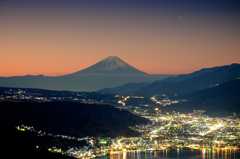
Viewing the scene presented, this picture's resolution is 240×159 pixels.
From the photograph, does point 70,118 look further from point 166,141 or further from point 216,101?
point 216,101

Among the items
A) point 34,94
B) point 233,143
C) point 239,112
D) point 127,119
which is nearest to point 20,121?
point 127,119

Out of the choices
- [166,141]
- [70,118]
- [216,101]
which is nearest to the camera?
[166,141]

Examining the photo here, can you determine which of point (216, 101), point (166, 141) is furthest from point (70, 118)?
point (216, 101)

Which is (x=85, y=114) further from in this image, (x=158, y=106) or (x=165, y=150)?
(x=158, y=106)

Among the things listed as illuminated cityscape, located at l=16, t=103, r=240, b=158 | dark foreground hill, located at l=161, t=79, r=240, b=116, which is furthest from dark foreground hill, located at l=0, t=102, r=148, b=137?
dark foreground hill, located at l=161, t=79, r=240, b=116

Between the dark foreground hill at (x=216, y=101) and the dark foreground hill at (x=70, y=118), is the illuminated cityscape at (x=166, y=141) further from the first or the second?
the dark foreground hill at (x=216, y=101)

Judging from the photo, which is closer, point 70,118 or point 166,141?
point 166,141
